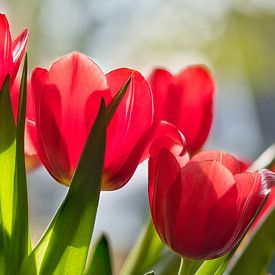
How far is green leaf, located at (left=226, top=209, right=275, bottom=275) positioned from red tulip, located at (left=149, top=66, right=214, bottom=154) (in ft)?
0.25

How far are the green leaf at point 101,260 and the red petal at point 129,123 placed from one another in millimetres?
30

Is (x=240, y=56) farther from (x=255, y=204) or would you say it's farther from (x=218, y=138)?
(x=255, y=204)

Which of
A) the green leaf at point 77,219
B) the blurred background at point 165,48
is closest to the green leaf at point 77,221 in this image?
the green leaf at point 77,219

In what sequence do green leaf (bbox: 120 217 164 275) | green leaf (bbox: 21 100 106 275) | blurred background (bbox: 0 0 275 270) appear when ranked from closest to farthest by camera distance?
green leaf (bbox: 21 100 106 275) → green leaf (bbox: 120 217 164 275) → blurred background (bbox: 0 0 275 270)

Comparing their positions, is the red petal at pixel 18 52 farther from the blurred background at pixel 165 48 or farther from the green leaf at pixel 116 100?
the blurred background at pixel 165 48

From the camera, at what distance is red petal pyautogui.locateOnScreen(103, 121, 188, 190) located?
351mm

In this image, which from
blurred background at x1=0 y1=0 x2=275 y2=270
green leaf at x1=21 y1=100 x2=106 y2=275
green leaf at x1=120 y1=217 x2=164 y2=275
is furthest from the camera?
blurred background at x1=0 y1=0 x2=275 y2=270

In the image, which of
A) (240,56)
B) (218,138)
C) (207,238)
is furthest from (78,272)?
(240,56)

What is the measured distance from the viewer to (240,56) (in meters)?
2.84

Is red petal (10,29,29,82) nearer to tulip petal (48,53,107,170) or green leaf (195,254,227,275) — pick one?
tulip petal (48,53,107,170)

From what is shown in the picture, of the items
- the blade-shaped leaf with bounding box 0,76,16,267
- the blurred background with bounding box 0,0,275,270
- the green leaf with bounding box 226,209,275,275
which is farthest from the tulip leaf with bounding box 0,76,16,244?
the blurred background with bounding box 0,0,275,270

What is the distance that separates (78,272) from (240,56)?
2.53m

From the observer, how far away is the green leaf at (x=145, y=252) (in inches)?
17.0

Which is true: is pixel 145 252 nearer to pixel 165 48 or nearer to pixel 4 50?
pixel 4 50
